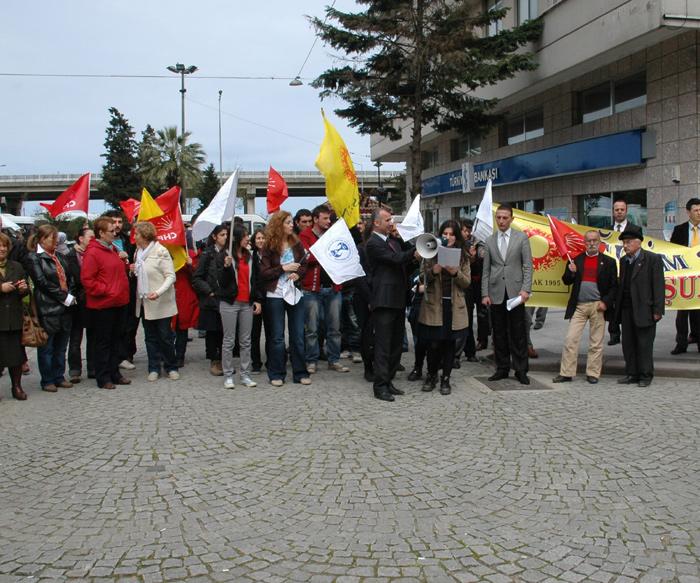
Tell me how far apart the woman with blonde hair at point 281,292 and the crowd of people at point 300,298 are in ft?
0.04

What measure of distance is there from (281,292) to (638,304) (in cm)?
411

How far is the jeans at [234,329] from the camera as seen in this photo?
303 inches

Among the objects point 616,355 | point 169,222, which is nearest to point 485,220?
point 616,355

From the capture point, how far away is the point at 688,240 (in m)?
8.74

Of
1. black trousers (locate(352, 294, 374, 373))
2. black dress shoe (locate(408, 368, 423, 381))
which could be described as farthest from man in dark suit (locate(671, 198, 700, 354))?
black trousers (locate(352, 294, 374, 373))

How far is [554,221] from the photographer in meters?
8.18

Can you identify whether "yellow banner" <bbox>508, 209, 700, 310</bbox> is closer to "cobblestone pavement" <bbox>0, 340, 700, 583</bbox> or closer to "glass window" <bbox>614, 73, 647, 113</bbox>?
"cobblestone pavement" <bbox>0, 340, 700, 583</bbox>

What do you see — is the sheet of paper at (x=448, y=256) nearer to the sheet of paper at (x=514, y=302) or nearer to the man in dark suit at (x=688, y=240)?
the sheet of paper at (x=514, y=302)

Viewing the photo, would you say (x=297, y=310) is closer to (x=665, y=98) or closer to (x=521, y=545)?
(x=521, y=545)

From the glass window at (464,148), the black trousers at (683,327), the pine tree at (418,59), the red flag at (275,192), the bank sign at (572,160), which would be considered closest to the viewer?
the black trousers at (683,327)

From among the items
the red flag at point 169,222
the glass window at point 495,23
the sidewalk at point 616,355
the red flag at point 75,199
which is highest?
the glass window at point 495,23

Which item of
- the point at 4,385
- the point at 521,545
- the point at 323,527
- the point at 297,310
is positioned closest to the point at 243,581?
the point at 323,527

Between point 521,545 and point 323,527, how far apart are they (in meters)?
1.14

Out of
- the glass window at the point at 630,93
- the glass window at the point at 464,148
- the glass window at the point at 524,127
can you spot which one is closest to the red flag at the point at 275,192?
the glass window at the point at 630,93
